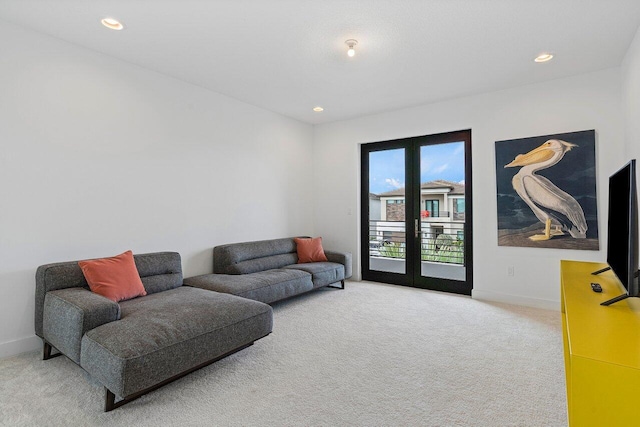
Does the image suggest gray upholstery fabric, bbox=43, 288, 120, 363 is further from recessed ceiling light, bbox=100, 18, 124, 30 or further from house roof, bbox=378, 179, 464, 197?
house roof, bbox=378, 179, 464, 197

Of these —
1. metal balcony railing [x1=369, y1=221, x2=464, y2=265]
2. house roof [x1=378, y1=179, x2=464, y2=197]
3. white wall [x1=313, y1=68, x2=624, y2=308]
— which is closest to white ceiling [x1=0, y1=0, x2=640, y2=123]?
white wall [x1=313, y1=68, x2=624, y2=308]

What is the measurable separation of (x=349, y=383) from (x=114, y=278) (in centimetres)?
209

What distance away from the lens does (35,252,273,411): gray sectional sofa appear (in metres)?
1.87

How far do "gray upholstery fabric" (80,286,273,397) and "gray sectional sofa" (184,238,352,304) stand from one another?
0.65 m

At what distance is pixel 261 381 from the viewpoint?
2230mm

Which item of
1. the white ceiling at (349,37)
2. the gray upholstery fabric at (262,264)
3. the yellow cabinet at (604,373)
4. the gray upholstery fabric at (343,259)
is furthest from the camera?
the gray upholstery fabric at (343,259)

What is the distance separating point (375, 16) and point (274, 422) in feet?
9.47

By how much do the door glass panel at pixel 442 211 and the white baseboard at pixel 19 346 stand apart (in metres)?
4.44

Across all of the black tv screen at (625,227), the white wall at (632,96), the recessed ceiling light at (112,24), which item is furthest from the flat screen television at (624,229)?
the recessed ceiling light at (112,24)

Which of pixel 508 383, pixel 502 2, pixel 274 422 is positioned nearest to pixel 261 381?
pixel 274 422

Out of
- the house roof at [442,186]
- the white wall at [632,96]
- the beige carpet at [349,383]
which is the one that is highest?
the white wall at [632,96]

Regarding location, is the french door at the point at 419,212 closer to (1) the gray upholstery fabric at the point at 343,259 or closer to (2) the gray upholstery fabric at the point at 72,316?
(1) the gray upholstery fabric at the point at 343,259

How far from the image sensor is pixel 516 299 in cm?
398

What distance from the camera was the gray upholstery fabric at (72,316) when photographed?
2.11 m
